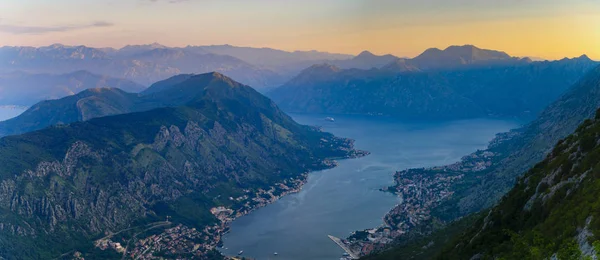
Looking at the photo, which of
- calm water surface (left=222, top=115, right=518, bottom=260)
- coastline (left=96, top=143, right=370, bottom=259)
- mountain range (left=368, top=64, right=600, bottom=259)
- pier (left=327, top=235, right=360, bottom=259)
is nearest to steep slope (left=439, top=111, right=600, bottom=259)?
mountain range (left=368, top=64, right=600, bottom=259)

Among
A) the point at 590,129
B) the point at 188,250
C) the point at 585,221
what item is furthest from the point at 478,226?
the point at 188,250

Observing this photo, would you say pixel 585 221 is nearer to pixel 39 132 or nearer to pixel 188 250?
pixel 188 250

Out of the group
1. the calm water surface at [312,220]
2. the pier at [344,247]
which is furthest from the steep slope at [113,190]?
the pier at [344,247]

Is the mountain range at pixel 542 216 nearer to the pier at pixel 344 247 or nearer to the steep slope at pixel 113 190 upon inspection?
the pier at pixel 344 247

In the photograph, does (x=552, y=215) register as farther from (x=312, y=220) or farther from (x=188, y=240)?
(x=188, y=240)

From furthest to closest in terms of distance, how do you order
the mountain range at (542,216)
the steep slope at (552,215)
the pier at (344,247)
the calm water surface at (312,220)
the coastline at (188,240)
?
the coastline at (188,240)
the calm water surface at (312,220)
the pier at (344,247)
the mountain range at (542,216)
the steep slope at (552,215)

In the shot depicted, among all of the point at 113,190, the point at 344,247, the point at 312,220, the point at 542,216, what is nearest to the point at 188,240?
the point at 113,190

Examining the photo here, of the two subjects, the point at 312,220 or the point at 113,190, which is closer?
the point at 312,220

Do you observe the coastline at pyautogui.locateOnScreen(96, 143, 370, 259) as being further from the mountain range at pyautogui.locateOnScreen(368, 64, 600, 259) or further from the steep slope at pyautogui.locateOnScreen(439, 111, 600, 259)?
the steep slope at pyautogui.locateOnScreen(439, 111, 600, 259)
